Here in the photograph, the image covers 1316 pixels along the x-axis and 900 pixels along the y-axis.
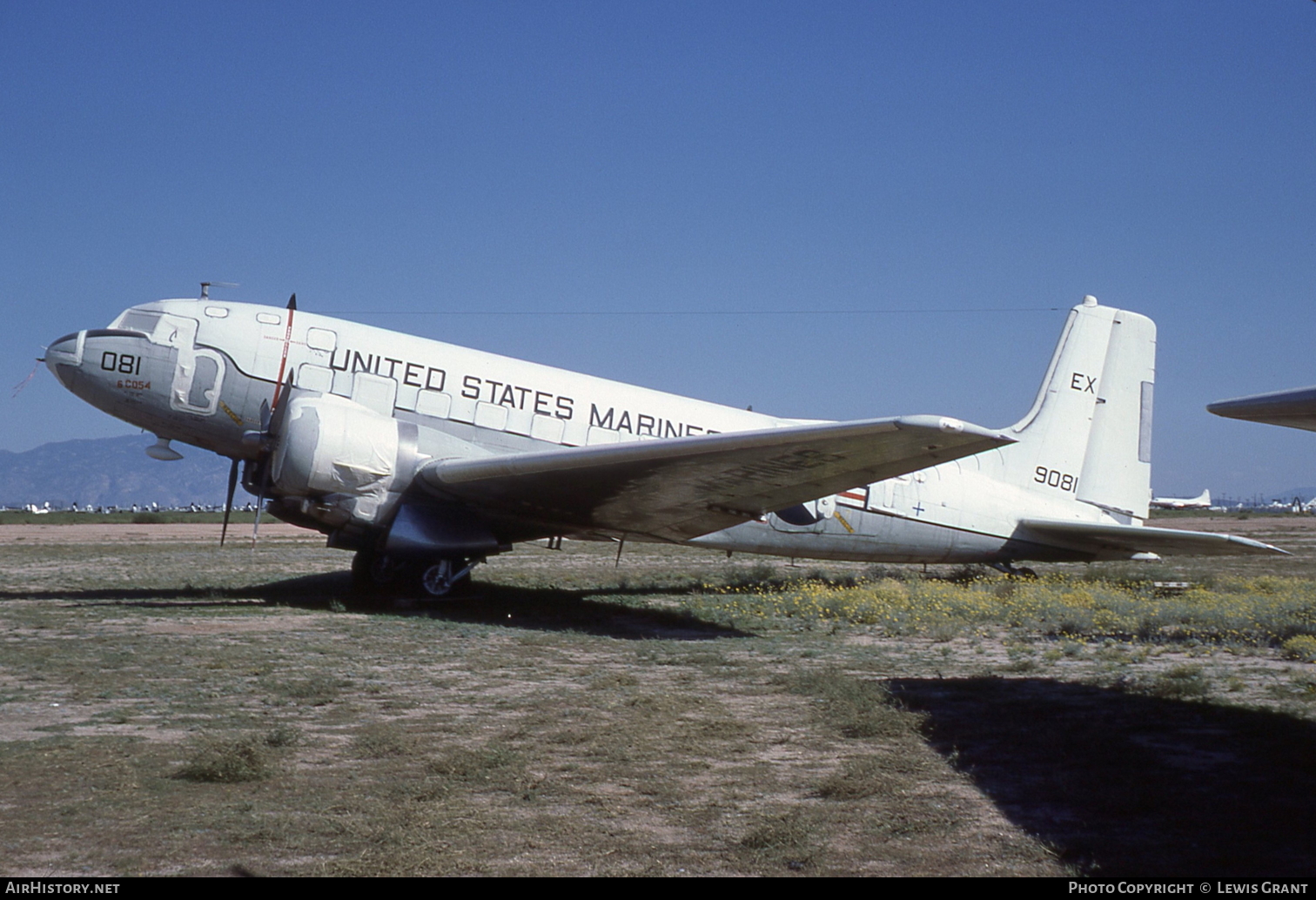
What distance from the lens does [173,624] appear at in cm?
1185

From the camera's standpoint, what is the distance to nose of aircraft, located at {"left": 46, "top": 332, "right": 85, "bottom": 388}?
47.1 feet

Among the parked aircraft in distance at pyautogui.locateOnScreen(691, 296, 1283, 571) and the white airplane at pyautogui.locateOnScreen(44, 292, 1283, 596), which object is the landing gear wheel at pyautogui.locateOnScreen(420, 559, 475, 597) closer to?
the white airplane at pyautogui.locateOnScreen(44, 292, 1283, 596)

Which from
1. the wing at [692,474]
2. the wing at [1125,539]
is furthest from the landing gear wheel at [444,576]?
the wing at [1125,539]

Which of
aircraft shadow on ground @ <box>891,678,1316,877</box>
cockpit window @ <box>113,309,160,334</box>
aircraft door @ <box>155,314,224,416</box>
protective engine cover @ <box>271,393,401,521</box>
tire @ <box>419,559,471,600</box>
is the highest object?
cockpit window @ <box>113,309,160,334</box>

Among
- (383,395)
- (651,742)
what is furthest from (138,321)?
(651,742)

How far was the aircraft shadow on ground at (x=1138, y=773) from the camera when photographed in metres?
4.50

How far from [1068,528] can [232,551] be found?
2290cm

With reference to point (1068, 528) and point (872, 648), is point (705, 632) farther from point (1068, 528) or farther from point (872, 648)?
point (1068, 528)

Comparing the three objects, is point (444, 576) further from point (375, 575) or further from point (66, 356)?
point (66, 356)

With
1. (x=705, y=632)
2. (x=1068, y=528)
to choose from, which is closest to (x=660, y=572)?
(x=1068, y=528)

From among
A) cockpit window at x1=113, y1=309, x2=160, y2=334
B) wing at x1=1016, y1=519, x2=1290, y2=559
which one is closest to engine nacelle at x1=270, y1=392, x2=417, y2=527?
cockpit window at x1=113, y1=309, x2=160, y2=334

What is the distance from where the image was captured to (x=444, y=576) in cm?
1415

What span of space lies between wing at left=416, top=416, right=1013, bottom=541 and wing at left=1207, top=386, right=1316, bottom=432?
3.70 metres

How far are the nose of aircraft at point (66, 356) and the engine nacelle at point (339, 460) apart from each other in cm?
369
